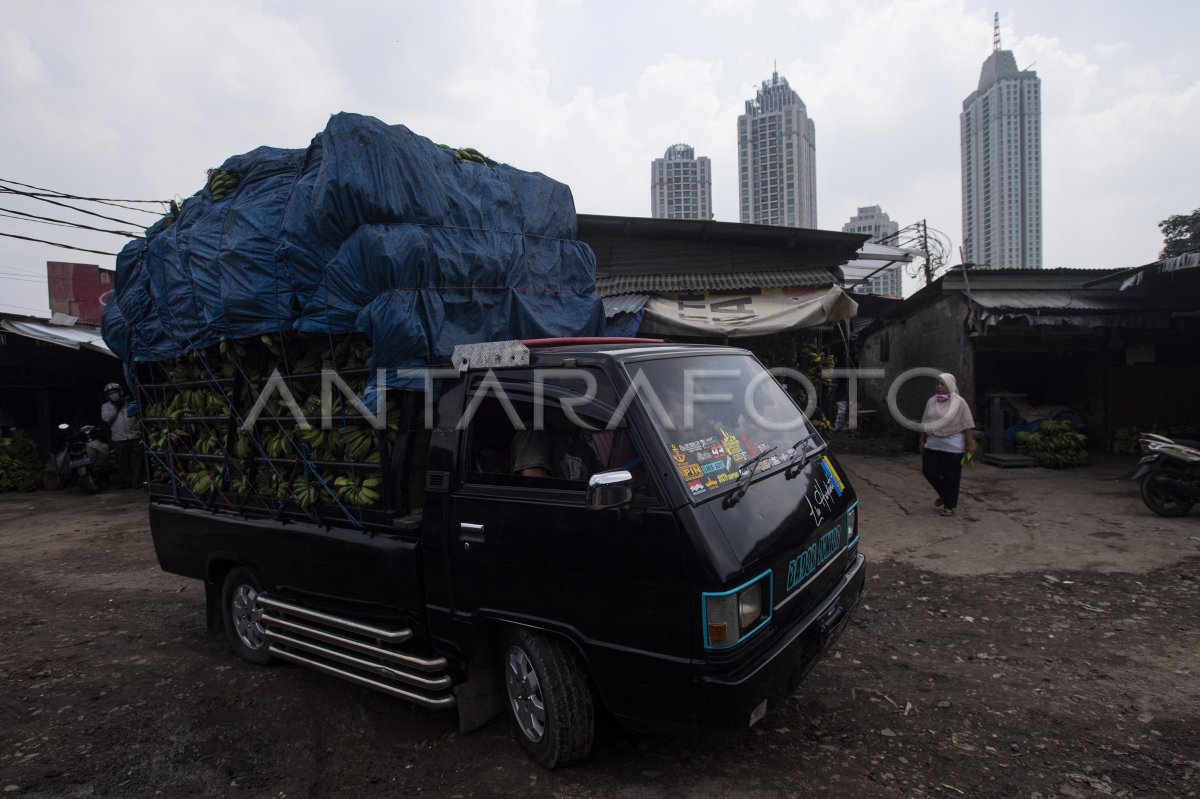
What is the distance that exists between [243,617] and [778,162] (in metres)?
29.6

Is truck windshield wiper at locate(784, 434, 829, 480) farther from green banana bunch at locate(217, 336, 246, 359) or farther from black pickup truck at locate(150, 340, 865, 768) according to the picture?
green banana bunch at locate(217, 336, 246, 359)

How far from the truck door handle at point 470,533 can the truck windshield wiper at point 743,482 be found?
1.11m

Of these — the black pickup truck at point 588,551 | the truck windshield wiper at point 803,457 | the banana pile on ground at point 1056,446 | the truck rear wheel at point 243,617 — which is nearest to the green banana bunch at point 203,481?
the truck rear wheel at point 243,617

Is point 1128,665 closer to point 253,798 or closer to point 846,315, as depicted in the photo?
point 253,798

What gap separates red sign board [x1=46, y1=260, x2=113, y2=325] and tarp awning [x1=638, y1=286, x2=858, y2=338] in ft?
54.0

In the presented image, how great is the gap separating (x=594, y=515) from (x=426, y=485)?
0.98m

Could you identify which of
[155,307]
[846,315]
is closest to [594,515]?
[155,307]

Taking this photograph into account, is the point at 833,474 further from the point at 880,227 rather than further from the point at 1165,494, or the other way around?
the point at 880,227

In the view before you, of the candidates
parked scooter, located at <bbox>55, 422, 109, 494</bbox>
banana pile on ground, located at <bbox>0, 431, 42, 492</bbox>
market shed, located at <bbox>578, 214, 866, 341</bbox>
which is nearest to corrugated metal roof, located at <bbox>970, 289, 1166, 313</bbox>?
market shed, located at <bbox>578, 214, 866, 341</bbox>

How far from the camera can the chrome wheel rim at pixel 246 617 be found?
14.3 ft

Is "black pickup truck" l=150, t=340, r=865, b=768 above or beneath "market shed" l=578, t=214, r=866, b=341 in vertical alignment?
beneath

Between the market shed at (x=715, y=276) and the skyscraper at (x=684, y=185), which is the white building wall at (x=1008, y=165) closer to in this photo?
the skyscraper at (x=684, y=185)

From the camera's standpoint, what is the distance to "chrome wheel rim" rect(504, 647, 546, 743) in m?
3.01

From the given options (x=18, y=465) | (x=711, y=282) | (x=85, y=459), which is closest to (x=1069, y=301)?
(x=711, y=282)
